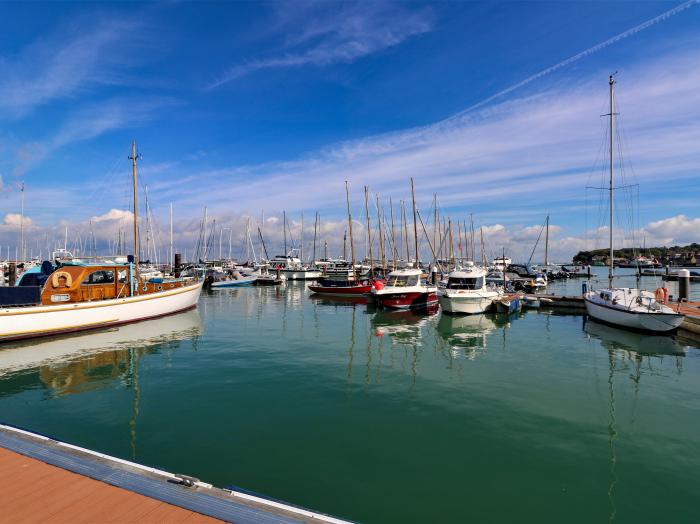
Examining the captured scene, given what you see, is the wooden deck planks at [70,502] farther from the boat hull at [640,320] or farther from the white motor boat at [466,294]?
the white motor boat at [466,294]

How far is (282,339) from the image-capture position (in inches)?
938

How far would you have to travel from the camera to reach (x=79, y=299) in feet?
85.9

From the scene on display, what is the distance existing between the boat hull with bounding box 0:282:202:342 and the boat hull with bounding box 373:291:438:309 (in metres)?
19.0

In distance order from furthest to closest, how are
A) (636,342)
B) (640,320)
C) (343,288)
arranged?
(343,288), (640,320), (636,342)

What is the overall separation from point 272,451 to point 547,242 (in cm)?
10185

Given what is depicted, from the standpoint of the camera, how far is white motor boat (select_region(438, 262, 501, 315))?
33219 millimetres

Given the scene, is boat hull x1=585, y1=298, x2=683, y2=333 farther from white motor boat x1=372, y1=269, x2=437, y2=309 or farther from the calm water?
white motor boat x1=372, y1=269, x2=437, y2=309

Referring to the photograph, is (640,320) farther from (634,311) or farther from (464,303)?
(464,303)

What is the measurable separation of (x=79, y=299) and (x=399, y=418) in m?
24.9

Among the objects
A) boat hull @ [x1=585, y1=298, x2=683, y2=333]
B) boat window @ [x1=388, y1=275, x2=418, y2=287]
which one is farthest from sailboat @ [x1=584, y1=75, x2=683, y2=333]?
boat window @ [x1=388, y1=275, x2=418, y2=287]

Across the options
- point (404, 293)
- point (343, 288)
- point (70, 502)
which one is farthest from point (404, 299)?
point (70, 502)

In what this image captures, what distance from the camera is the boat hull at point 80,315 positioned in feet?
72.7

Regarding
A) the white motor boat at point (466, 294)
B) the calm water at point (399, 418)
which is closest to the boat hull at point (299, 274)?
the white motor boat at point (466, 294)

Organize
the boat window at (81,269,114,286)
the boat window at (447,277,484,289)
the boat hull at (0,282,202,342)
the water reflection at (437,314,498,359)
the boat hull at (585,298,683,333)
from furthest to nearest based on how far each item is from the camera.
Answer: the boat window at (447,277,484,289) → the boat window at (81,269,114,286) → the boat hull at (585,298,683,333) → the boat hull at (0,282,202,342) → the water reflection at (437,314,498,359)
